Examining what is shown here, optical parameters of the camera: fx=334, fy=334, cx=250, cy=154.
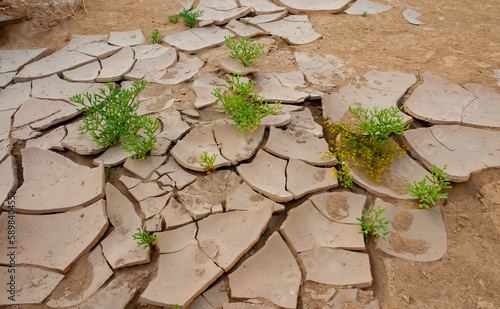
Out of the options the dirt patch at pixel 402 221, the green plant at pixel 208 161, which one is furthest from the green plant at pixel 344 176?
the green plant at pixel 208 161

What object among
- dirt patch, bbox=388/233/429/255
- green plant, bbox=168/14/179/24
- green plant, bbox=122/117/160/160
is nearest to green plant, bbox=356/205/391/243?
dirt patch, bbox=388/233/429/255

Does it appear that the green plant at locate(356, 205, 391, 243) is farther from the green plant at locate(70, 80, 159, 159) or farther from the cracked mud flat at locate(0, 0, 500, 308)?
the green plant at locate(70, 80, 159, 159)

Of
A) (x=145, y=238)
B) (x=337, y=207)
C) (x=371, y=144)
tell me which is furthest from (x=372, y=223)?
(x=145, y=238)

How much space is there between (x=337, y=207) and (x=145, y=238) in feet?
4.27

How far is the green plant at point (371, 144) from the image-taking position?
2566 millimetres

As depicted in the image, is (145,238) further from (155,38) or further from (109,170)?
(155,38)

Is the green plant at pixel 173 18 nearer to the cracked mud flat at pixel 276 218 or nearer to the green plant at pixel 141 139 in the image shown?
the cracked mud flat at pixel 276 218

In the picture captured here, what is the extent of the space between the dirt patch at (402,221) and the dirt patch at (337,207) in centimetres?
33

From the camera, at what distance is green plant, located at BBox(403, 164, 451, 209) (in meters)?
2.31

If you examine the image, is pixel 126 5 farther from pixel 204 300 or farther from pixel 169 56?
pixel 204 300

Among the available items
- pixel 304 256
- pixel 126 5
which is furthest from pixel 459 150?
pixel 126 5

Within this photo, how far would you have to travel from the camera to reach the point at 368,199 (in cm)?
242

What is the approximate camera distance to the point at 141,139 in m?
2.74

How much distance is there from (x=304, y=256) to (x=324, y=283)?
0.20 meters
